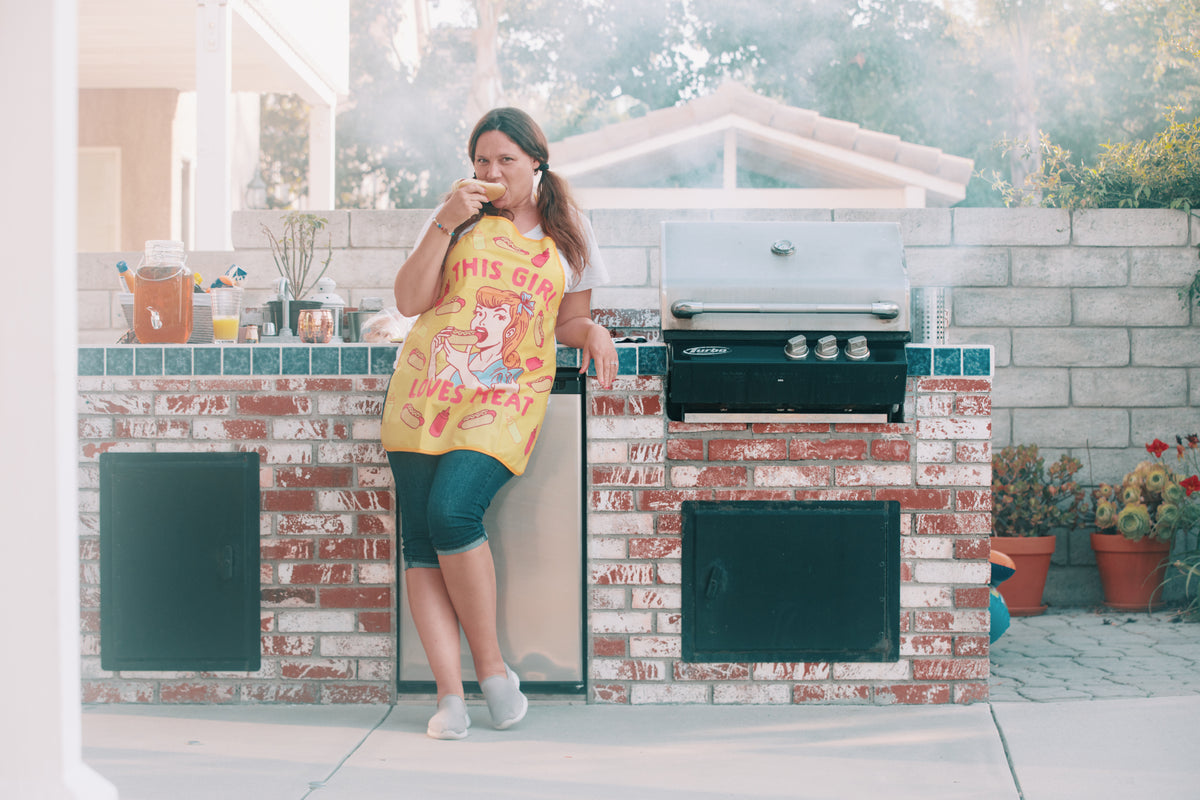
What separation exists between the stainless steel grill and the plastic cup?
4.67 ft

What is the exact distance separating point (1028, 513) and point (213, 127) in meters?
5.75

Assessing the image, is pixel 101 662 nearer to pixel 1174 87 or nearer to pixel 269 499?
pixel 269 499

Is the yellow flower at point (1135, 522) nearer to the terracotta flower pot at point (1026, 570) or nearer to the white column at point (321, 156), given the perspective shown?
the terracotta flower pot at point (1026, 570)

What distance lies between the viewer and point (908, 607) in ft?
10.6

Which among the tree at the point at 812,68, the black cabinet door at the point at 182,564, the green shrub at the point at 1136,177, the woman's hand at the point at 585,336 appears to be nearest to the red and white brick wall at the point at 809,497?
the woman's hand at the point at 585,336

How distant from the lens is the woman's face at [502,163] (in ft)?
9.70

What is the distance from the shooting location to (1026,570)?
4777mm

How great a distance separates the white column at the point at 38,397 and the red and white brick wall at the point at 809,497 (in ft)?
4.98

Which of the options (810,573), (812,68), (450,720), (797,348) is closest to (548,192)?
(797,348)

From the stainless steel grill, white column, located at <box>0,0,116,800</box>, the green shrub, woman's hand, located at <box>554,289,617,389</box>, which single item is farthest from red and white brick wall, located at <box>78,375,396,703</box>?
the green shrub

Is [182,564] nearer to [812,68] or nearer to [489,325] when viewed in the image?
[489,325]

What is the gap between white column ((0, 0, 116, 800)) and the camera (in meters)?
2.02

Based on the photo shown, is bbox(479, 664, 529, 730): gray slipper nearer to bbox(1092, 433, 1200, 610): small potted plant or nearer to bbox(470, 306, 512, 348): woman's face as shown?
bbox(470, 306, 512, 348): woman's face

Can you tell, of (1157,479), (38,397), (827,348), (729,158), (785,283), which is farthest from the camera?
(729,158)
